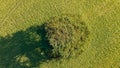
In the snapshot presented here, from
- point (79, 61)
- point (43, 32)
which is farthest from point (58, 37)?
point (79, 61)

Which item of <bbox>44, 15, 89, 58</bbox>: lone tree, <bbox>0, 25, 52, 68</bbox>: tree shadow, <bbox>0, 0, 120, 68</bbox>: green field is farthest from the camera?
<bbox>0, 0, 120, 68</bbox>: green field

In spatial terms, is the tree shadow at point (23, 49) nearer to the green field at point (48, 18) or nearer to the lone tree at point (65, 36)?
the green field at point (48, 18)

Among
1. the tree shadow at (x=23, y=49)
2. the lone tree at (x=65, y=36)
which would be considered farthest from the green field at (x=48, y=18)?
the lone tree at (x=65, y=36)

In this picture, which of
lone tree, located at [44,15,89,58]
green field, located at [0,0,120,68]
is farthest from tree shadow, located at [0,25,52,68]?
lone tree, located at [44,15,89,58]

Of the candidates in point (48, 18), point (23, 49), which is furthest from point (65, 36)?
point (23, 49)

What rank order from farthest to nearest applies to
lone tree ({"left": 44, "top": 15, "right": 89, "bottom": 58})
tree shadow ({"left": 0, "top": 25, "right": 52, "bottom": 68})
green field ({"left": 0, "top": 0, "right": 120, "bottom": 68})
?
green field ({"left": 0, "top": 0, "right": 120, "bottom": 68})
tree shadow ({"left": 0, "top": 25, "right": 52, "bottom": 68})
lone tree ({"left": 44, "top": 15, "right": 89, "bottom": 58})

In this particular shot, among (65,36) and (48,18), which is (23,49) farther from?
(65,36)

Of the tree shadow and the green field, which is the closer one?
the tree shadow

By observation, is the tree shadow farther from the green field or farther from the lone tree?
the lone tree
